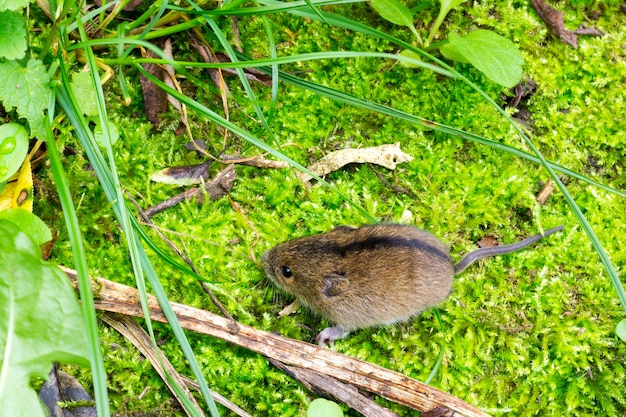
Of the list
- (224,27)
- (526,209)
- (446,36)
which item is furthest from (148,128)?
(526,209)

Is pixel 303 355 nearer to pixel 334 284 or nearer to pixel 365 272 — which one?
pixel 334 284

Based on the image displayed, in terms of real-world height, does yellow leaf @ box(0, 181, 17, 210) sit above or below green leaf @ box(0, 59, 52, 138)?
below

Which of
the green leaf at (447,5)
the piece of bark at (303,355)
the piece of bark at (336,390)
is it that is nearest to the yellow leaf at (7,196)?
the piece of bark at (303,355)

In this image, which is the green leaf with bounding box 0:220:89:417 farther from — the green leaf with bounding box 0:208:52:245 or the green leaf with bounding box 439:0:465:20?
the green leaf with bounding box 439:0:465:20

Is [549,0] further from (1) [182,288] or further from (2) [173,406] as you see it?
(2) [173,406]

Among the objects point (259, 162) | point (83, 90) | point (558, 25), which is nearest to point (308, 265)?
point (259, 162)

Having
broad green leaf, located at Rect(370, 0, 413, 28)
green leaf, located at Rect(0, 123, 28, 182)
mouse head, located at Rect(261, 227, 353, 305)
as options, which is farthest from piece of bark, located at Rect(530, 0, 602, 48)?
green leaf, located at Rect(0, 123, 28, 182)
